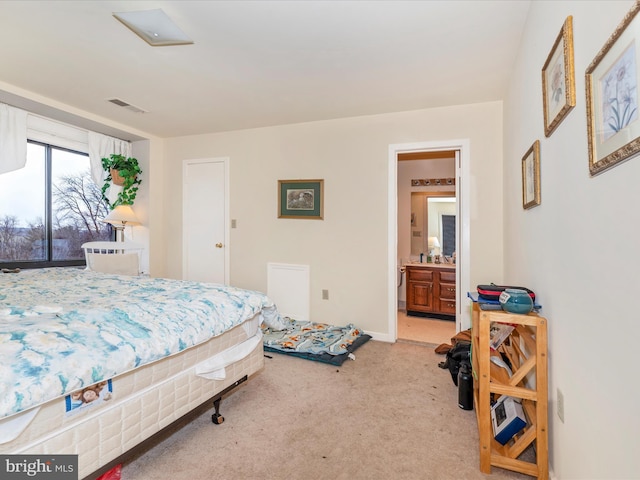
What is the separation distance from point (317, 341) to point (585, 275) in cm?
252

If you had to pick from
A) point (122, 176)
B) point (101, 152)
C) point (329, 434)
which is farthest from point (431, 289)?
point (101, 152)

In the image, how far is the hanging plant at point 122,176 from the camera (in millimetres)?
4290

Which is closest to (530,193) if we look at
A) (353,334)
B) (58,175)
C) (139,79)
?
(353,334)

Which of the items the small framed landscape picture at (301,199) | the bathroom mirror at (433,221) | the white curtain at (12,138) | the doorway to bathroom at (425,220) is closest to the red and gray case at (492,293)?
the small framed landscape picture at (301,199)

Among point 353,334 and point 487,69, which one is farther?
point 353,334

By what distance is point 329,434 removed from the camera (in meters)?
1.92

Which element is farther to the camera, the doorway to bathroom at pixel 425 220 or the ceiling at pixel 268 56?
the doorway to bathroom at pixel 425 220

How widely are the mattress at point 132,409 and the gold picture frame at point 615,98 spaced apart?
1.88 metres

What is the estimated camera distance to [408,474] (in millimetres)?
1605

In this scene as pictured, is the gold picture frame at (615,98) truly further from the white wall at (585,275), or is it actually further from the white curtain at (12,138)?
the white curtain at (12,138)

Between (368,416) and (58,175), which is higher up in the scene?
(58,175)

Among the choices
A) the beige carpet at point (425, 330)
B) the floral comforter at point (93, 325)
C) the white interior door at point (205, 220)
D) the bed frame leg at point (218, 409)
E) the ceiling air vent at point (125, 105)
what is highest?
the ceiling air vent at point (125, 105)

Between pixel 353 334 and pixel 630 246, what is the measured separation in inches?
113

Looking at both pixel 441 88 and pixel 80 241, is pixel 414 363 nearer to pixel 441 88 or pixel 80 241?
pixel 441 88
